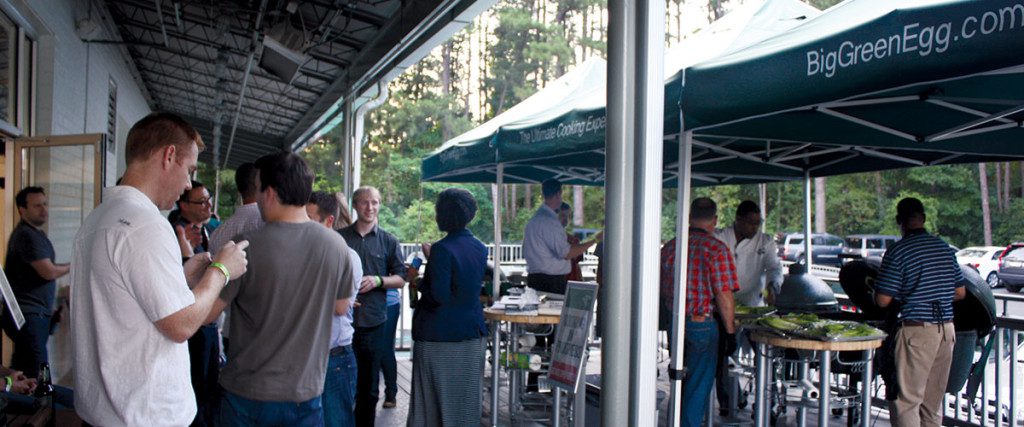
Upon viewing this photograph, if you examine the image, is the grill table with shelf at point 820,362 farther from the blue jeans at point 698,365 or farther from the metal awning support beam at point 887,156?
the metal awning support beam at point 887,156

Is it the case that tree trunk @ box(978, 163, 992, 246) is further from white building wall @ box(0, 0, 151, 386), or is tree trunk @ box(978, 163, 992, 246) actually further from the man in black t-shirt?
the man in black t-shirt

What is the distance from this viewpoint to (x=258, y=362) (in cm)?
270

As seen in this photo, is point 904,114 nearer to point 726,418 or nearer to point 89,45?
point 726,418

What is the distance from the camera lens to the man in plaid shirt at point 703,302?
4887 mm

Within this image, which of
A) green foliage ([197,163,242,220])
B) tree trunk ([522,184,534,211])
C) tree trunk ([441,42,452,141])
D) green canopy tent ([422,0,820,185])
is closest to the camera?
green canopy tent ([422,0,820,185])

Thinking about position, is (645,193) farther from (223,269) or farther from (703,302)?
(703,302)

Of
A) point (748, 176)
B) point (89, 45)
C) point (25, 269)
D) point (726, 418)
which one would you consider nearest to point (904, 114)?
point (726, 418)

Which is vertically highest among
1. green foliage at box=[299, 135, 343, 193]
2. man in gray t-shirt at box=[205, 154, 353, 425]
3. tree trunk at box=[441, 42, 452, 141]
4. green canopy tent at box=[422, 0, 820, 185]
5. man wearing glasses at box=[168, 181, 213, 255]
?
tree trunk at box=[441, 42, 452, 141]

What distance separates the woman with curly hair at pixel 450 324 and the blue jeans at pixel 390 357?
0.91m

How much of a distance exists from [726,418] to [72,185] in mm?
6150

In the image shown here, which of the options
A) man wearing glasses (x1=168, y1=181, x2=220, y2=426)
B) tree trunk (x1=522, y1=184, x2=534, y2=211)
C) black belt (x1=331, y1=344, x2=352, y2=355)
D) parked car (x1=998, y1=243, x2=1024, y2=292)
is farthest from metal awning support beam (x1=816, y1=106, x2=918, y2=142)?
tree trunk (x1=522, y1=184, x2=534, y2=211)

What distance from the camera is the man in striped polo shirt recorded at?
4.85m

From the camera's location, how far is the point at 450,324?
4363 millimetres

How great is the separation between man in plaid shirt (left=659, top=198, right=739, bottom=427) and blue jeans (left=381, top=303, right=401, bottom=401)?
195cm
